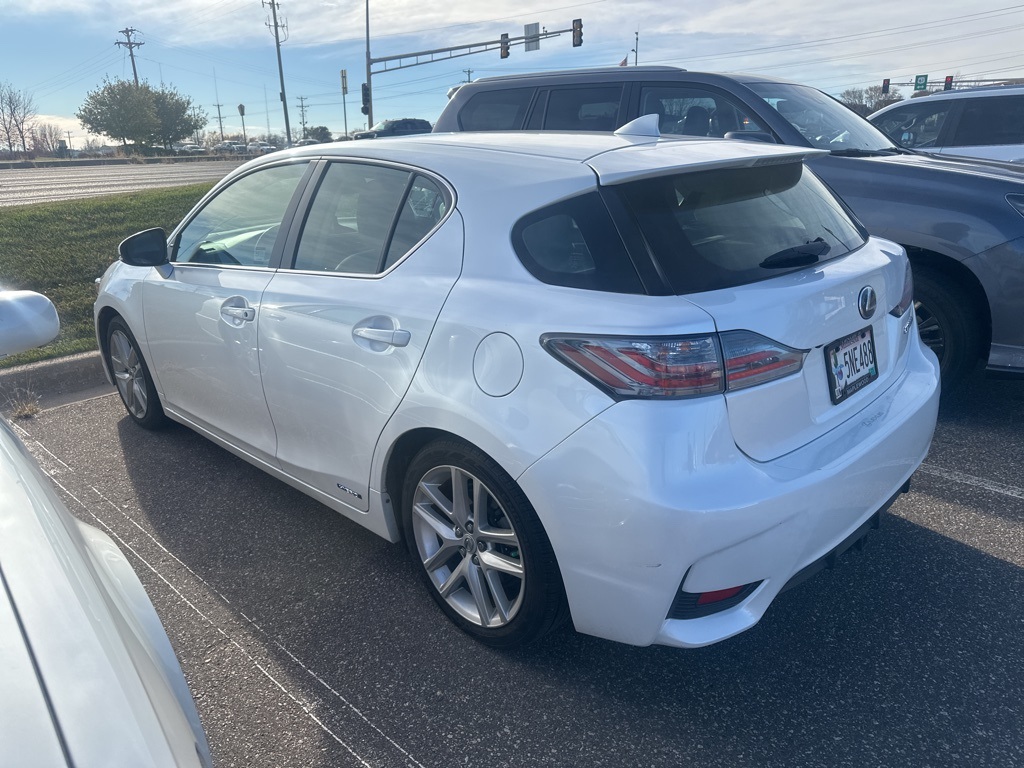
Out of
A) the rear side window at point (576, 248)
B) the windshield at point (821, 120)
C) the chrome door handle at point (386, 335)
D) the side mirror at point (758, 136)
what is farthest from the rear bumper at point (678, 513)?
the windshield at point (821, 120)

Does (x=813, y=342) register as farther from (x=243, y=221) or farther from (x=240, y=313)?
(x=243, y=221)

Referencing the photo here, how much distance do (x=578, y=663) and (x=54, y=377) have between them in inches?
184

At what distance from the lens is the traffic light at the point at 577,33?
31.5 metres

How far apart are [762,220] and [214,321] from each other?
7.74ft

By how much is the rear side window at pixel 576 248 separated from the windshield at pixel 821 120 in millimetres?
3411

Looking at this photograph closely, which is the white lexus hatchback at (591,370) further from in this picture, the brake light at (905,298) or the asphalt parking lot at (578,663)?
the asphalt parking lot at (578,663)

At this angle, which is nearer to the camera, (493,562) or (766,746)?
(766,746)

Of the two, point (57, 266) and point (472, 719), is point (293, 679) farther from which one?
point (57, 266)

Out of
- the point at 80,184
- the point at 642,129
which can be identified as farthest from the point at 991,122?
the point at 80,184

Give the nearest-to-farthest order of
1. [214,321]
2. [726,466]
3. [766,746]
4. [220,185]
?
[726,466], [766,746], [214,321], [220,185]

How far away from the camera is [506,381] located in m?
2.29

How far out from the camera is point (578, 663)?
262 cm

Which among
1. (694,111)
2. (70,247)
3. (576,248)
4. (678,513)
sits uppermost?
(694,111)

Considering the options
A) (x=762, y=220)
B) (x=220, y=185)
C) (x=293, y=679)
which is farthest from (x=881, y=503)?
(x=220, y=185)
